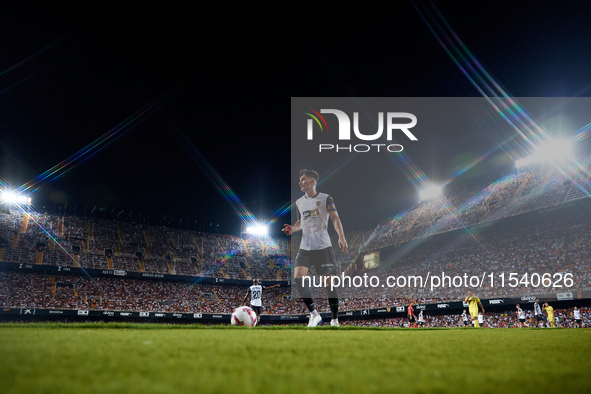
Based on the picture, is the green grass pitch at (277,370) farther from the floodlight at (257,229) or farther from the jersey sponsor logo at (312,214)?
the floodlight at (257,229)

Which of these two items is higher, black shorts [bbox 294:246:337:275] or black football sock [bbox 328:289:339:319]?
black shorts [bbox 294:246:337:275]

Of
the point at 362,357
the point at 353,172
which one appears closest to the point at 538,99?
the point at 353,172

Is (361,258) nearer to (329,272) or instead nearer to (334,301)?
(334,301)

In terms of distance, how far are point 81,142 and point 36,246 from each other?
12.9 m

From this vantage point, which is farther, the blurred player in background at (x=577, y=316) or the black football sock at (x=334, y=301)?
the blurred player in background at (x=577, y=316)

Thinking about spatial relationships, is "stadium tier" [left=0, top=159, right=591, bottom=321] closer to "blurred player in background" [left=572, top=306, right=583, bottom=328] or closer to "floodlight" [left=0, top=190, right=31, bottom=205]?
"blurred player in background" [left=572, top=306, right=583, bottom=328]

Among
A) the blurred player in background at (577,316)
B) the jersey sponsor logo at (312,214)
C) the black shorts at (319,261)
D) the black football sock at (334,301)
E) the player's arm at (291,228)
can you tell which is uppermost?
the jersey sponsor logo at (312,214)

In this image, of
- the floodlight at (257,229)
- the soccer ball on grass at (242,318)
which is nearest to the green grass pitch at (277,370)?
the soccer ball on grass at (242,318)

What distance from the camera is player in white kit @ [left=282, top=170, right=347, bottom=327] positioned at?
11.7m

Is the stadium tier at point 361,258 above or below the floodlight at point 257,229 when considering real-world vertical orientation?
below

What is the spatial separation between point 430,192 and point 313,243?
82.8 feet

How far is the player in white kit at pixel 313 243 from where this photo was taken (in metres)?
11.7

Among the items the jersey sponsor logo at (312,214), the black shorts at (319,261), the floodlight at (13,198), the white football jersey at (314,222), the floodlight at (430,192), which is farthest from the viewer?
the floodlight at (13,198)

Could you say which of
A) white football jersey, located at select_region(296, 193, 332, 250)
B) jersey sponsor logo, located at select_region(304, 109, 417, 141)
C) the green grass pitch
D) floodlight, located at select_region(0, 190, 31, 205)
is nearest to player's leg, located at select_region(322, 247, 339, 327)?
white football jersey, located at select_region(296, 193, 332, 250)
